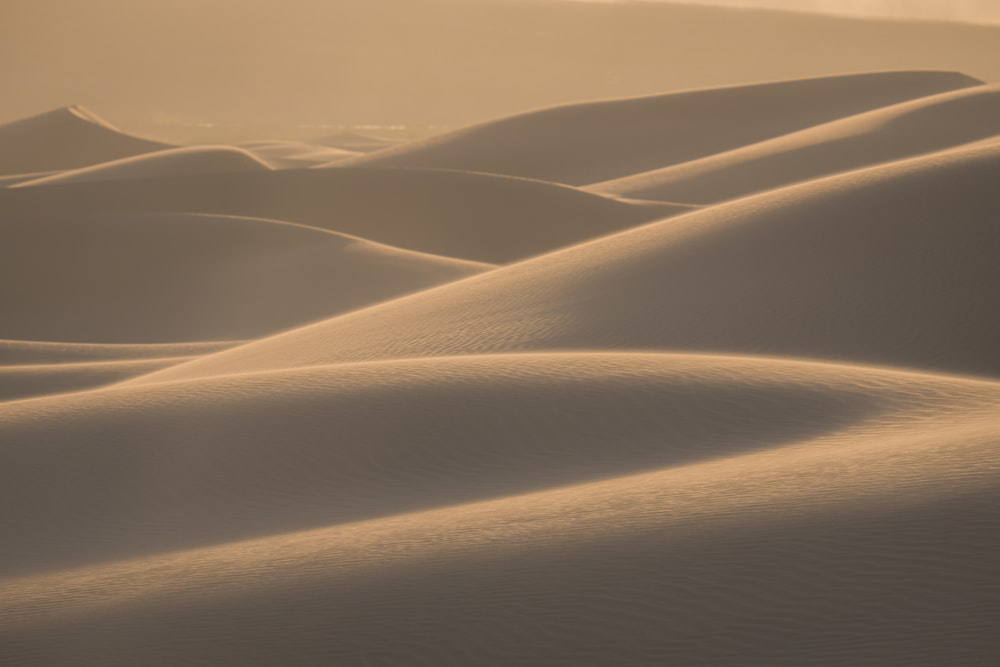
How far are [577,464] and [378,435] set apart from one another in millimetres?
1225

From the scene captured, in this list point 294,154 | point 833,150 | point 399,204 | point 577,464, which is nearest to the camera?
point 577,464

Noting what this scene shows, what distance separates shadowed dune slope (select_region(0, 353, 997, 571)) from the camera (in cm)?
593

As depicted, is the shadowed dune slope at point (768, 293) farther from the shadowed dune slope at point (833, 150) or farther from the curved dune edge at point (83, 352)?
the shadowed dune slope at point (833, 150)

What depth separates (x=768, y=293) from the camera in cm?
1075

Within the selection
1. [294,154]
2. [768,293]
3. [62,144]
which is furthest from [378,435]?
[294,154]

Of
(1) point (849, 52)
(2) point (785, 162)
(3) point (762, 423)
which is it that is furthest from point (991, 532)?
(1) point (849, 52)

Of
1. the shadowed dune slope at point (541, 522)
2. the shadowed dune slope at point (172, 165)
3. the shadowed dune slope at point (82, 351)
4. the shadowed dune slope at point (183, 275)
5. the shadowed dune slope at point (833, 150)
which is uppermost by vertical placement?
the shadowed dune slope at point (172, 165)

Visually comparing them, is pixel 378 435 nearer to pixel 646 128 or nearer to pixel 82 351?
pixel 82 351

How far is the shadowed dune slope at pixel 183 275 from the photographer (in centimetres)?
1803

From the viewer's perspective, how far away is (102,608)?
4652 millimetres

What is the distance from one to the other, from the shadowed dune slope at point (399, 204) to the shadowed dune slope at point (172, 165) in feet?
11.2

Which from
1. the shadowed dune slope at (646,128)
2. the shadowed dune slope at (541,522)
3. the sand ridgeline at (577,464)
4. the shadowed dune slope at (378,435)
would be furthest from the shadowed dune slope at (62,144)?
the shadowed dune slope at (541,522)

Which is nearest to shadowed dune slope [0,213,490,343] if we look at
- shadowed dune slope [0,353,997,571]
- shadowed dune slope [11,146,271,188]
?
shadowed dune slope [11,146,271,188]

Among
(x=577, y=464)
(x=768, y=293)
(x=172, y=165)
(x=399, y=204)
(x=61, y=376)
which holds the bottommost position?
(x=577, y=464)
